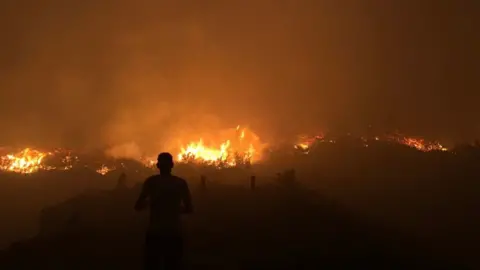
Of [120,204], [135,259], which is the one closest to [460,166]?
[120,204]

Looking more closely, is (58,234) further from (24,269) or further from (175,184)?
(175,184)

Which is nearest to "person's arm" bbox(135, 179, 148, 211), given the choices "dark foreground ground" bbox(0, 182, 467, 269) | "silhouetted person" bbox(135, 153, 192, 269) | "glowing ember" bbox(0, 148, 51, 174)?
"silhouetted person" bbox(135, 153, 192, 269)

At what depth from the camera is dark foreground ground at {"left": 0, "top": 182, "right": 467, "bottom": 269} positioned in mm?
15461

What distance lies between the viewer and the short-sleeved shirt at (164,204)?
307 inches

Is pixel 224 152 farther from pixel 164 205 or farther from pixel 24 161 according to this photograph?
pixel 164 205

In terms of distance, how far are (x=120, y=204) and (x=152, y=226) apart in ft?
67.2

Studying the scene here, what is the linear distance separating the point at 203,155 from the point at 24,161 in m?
28.0

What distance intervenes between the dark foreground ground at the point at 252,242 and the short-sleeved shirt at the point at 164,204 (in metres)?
6.93

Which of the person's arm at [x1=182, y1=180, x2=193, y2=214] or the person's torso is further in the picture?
the person's arm at [x1=182, y1=180, x2=193, y2=214]

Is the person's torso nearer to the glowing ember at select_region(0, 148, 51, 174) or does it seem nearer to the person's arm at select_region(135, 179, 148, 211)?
the person's arm at select_region(135, 179, 148, 211)

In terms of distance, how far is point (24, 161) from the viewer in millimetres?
68125

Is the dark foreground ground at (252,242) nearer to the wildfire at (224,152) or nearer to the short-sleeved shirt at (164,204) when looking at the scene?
the short-sleeved shirt at (164,204)

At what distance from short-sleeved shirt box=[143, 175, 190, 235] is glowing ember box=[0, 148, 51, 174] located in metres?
60.2

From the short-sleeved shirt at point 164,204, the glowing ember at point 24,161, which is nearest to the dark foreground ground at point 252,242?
the short-sleeved shirt at point 164,204
